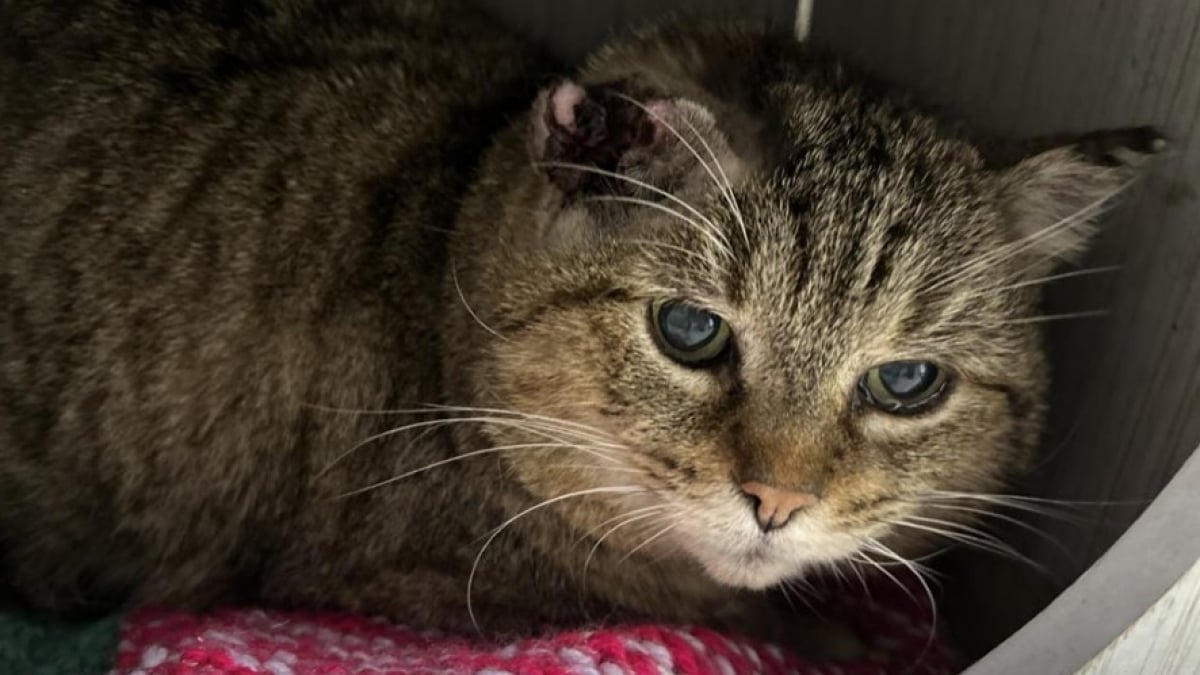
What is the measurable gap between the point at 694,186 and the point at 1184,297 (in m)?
0.51

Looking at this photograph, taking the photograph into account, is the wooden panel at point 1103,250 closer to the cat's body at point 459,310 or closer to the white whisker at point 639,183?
the cat's body at point 459,310

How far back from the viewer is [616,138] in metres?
1.19

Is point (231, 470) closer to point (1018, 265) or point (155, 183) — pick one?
point (155, 183)

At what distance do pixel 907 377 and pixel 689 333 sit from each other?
23 centimetres

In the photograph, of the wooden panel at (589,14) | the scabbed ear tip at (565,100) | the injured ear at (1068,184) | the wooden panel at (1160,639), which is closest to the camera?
the wooden panel at (1160,639)

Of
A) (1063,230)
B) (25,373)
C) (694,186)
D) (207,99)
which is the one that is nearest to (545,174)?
(694,186)

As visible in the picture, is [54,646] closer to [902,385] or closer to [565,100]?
[565,100]

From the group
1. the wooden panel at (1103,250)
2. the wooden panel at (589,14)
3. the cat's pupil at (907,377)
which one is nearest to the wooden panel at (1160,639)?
the wooden panel at (1103,250)

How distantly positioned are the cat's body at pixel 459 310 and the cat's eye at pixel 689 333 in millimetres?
15

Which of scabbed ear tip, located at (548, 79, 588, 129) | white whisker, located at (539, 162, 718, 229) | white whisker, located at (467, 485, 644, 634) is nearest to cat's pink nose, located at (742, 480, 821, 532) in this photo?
white whisker, located at (467, 485, 644, 634)

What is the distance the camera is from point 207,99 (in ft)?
4.74

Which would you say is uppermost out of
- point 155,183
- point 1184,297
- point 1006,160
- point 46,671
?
point 1006,160

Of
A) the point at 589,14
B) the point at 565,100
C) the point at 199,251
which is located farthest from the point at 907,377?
the point at 589,14

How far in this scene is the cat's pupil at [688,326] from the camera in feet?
4.00
